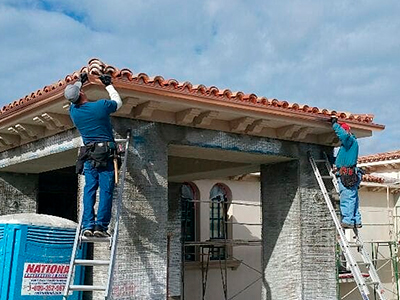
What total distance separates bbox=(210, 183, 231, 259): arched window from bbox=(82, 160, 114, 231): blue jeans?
9.70 m

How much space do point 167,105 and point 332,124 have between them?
262 cm

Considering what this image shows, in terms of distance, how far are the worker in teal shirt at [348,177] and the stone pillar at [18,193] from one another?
18.3 feet

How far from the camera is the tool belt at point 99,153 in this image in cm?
662

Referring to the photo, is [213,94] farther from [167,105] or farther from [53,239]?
[53,239]

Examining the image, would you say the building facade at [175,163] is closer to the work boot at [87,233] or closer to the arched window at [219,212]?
the work boot at [87,233]

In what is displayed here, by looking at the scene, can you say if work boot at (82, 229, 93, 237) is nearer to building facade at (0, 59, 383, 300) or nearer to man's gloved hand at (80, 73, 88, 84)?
building facade at (0, 59, 383, 300)

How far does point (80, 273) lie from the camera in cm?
776

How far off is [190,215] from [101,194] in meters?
9.56

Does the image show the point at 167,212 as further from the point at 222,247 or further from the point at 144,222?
the point at 222,247

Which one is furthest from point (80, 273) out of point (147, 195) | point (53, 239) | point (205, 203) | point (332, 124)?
point (205, 203)

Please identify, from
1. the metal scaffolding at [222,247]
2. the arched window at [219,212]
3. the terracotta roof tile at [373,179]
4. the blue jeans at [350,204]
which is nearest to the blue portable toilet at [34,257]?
the blue jeans at [350,204]

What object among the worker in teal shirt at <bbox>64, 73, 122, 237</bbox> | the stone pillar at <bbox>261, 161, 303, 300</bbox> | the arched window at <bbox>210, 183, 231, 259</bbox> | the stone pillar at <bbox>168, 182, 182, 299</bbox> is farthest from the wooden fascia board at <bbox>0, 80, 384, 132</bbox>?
the arched window at <bbox>210, 183, 231, 259</bbox>

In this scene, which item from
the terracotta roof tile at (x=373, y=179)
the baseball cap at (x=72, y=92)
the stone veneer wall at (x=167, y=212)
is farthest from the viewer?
the terracotta roof tile at (x=373, y=179)

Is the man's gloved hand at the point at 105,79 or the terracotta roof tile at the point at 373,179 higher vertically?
the terracotta roof tile at the point at 373,179
